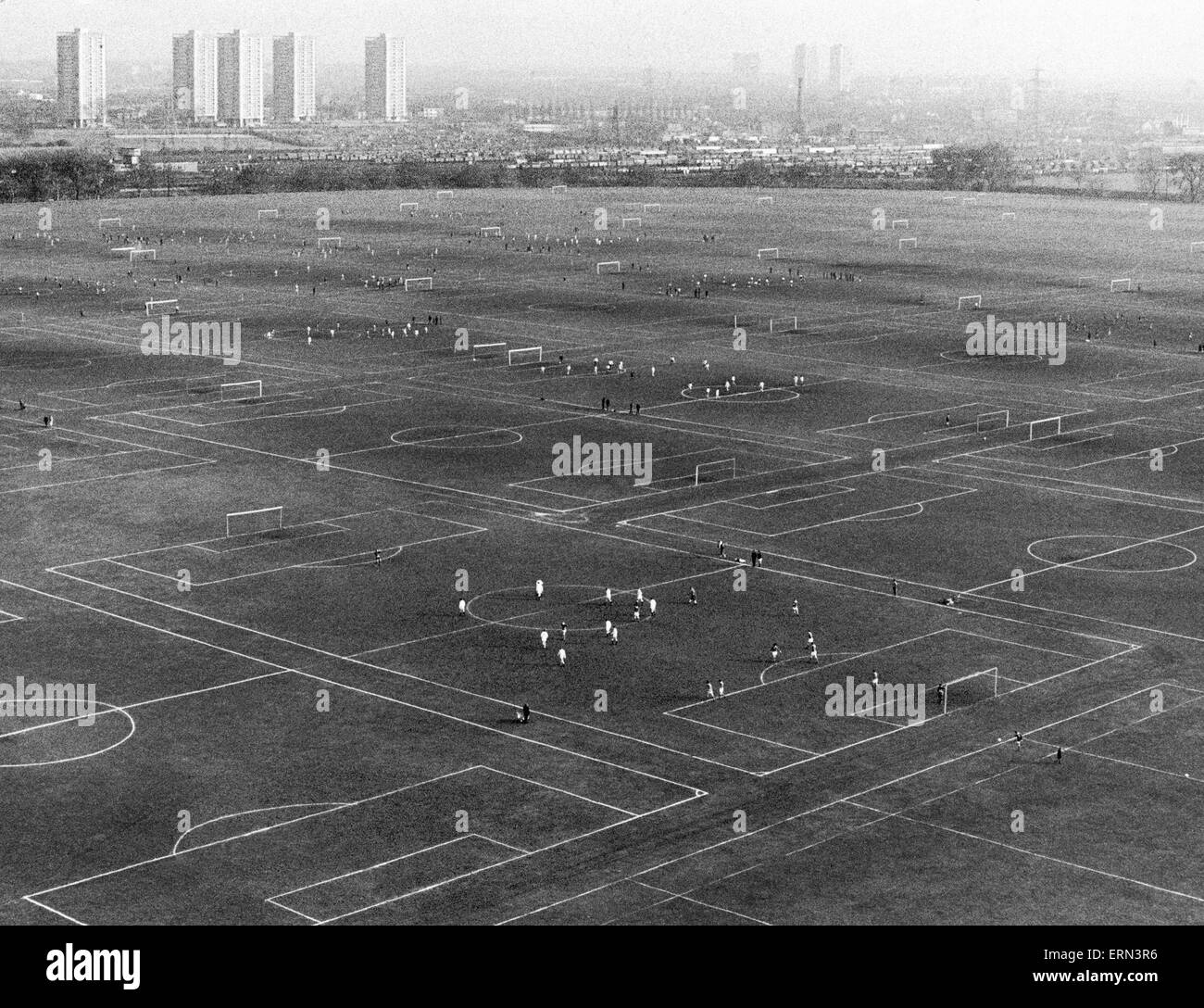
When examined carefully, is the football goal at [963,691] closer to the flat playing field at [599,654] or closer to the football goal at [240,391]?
the flat playing field at [599,654]

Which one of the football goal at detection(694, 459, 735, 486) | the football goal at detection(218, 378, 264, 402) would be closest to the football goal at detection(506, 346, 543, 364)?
the football goal at detection(218, 378, 264, 402)

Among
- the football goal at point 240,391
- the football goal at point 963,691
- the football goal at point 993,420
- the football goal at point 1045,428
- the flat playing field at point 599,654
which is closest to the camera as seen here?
the flat playing field at point 599,654

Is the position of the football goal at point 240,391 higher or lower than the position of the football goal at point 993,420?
higher

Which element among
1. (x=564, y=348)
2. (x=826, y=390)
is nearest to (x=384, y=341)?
(x=564, y=348)

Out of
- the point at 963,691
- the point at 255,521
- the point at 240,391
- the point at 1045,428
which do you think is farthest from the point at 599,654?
the point at 240,391

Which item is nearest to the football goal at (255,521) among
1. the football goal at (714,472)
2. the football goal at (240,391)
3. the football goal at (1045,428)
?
the football goal at (714,472)

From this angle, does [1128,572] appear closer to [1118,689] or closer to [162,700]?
[1118,689]
